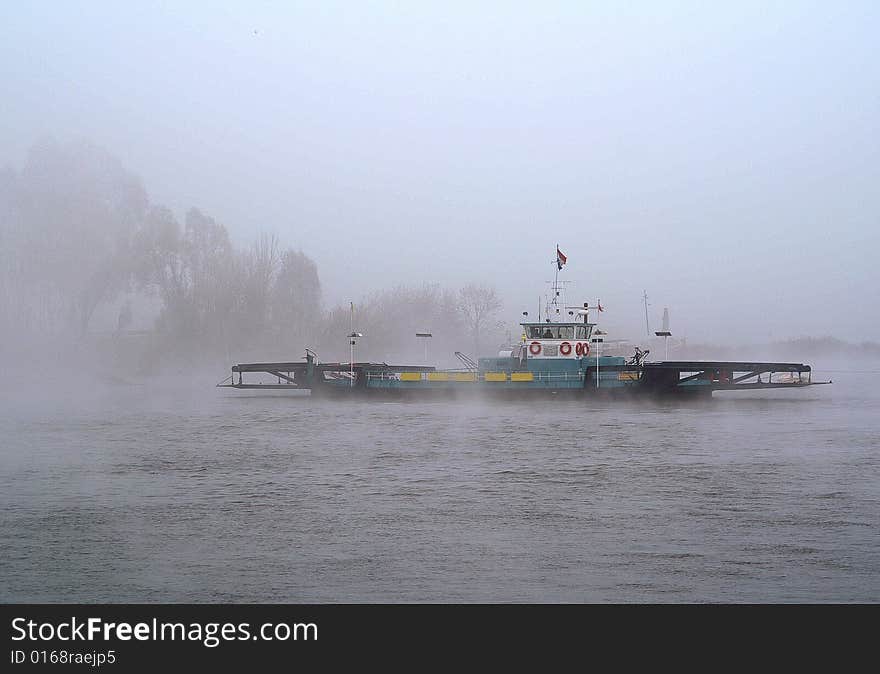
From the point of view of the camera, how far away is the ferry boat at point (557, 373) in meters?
46.3

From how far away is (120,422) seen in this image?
38.1 meters

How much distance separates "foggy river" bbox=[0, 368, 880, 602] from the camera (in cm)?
1088

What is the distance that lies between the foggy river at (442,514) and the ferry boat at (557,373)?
12.3 m

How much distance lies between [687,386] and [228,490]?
110ft

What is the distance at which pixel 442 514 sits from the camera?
1580cm

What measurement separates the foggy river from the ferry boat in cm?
1228
